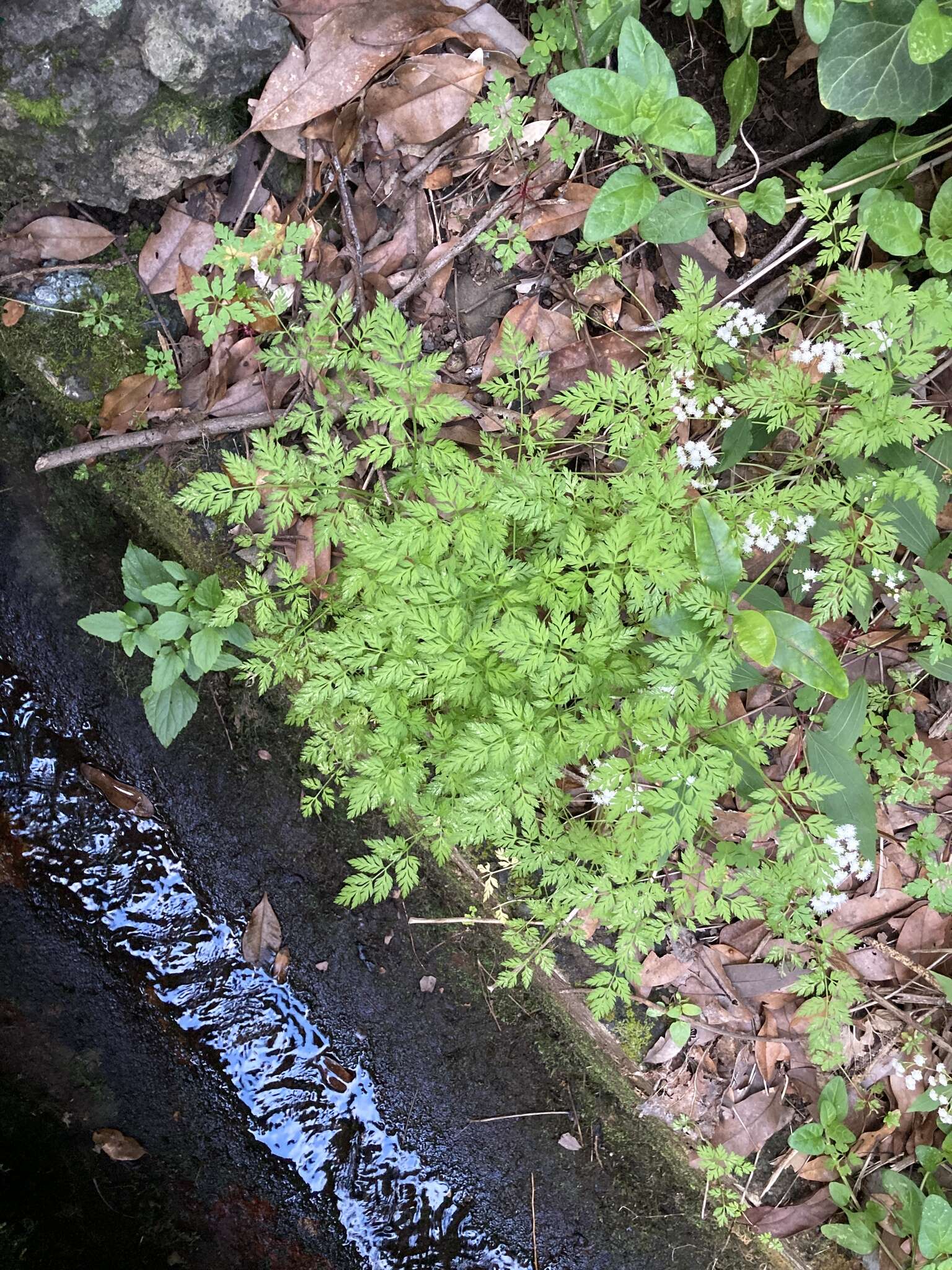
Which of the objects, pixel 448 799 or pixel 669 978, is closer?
pixel 448 799

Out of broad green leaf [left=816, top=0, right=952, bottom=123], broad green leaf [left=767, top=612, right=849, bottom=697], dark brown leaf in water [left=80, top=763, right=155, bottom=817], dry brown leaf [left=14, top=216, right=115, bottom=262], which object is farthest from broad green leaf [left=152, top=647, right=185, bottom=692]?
broad green leaf [left=816, top=0, right=952, bottom=123]

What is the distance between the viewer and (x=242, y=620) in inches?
111

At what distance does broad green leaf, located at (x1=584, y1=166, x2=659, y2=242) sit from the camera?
7.71 ft

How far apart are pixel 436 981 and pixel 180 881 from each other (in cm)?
109

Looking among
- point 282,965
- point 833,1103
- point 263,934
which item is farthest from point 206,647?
point 833,1103

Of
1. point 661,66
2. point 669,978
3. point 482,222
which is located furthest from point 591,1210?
point 661,66

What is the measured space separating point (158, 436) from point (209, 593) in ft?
1.97

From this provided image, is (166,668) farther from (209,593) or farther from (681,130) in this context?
(681,130)

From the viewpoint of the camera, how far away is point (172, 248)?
2756 millimetres

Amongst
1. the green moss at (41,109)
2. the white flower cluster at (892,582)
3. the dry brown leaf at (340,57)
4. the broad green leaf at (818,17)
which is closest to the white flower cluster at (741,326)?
the broad green leaf at (818,17)

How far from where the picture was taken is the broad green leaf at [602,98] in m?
2.20

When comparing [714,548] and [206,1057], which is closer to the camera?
[714,548]

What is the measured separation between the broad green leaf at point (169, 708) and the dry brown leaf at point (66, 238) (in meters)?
1.51

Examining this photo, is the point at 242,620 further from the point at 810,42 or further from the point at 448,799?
the point at 810,42
